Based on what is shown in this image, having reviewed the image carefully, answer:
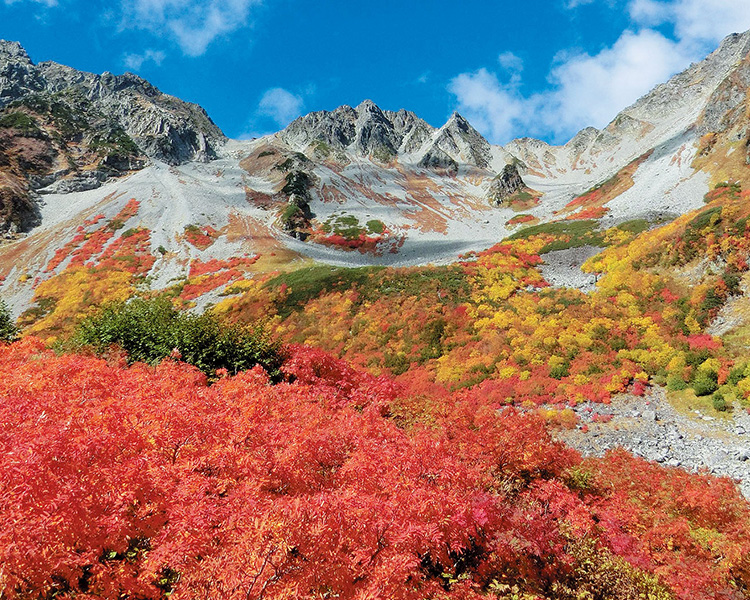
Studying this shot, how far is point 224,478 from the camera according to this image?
312 inches

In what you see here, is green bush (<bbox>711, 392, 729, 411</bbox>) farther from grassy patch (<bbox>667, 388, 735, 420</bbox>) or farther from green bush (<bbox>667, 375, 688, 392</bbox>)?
green bush (<bbox>667, 375, 688, 392</bbox>)

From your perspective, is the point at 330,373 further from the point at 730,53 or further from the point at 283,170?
the point at 730,53

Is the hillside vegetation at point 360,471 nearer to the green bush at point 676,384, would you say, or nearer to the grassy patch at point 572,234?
the green bush at point 676,384

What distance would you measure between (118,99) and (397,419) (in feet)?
760

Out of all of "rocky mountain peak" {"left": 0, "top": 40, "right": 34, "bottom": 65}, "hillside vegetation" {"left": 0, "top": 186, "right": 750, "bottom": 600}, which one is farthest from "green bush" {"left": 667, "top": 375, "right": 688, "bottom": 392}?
"rocky mountain peak" {"left": 0, "top": 40, "right": 34, "bottom": 65}

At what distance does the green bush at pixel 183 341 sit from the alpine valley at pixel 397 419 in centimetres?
14

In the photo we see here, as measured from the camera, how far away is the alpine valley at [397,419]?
6.21 metres

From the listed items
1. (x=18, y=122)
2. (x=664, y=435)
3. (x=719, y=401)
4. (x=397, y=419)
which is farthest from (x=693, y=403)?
(x=18, y=122)

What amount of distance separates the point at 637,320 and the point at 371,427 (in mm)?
24696

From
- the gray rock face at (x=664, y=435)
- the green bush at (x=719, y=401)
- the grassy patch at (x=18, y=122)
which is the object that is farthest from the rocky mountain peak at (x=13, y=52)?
the green bush at (x=719, y=401)

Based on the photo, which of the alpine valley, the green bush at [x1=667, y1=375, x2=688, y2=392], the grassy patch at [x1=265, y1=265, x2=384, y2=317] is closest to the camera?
the alpine valley

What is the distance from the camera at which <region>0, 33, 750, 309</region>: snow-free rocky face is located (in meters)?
70.4

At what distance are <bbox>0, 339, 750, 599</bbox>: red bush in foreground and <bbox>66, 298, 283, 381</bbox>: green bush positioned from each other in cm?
476

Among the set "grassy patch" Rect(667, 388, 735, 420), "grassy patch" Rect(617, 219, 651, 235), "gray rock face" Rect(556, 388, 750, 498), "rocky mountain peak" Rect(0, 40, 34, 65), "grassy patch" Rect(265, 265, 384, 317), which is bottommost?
"gray rock face" Rect(556, 388, 750, 498)
